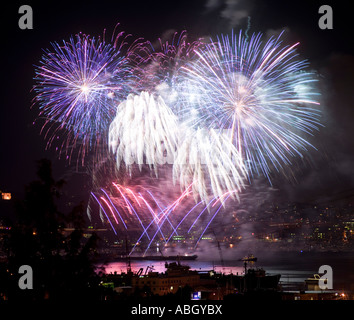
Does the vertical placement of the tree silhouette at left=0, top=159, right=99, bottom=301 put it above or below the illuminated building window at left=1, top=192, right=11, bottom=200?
below

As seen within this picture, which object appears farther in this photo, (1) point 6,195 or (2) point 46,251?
(1) point 6,195

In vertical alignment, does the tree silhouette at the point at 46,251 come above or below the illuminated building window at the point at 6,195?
below

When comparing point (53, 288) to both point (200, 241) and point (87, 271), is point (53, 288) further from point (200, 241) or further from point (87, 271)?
point (200, 241)

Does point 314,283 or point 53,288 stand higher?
point 53,288

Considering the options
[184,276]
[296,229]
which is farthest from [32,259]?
[296,229]

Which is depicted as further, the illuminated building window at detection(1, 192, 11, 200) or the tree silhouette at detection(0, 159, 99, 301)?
the illuminated building window at detection(1, 192, 11, 200)

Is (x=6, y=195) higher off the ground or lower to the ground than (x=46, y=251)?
higher

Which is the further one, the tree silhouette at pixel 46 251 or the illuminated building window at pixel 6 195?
the illuminated building window at pixel 6 195
